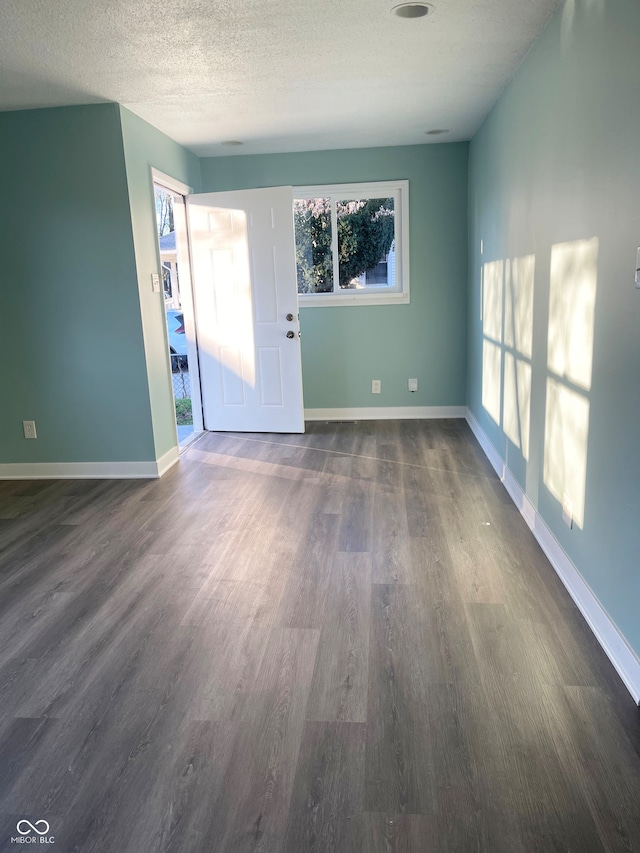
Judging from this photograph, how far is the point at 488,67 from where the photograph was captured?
339 centimetres

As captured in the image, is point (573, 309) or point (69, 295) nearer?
point (573, 309)

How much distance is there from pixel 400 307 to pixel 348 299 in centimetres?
48

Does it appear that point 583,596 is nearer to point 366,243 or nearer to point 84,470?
point 84,470

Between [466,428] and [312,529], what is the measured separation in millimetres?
2482

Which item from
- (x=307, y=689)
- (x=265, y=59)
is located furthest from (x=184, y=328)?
(x=307, y=689)

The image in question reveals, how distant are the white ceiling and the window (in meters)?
0.98

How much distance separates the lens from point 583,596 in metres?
2.39

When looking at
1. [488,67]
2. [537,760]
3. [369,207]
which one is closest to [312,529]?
[537,760]

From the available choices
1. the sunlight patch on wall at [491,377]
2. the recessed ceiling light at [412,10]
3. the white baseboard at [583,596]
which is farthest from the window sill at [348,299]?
the recessed ceiling light at [412,10]

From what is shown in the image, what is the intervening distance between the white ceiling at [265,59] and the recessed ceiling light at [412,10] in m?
0.04

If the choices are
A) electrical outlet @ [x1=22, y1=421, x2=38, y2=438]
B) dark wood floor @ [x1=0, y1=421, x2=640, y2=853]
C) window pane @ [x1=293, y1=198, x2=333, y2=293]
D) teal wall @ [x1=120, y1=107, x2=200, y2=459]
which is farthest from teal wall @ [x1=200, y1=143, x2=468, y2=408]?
electrical outlet @ [x1=22, y1=421, x2=38, y2=438]

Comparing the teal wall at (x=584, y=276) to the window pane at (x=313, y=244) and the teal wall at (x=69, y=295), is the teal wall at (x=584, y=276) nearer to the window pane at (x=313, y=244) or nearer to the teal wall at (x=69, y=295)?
the window pane at (x=313, y=244)

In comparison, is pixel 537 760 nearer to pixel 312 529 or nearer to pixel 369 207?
pixel 312 529

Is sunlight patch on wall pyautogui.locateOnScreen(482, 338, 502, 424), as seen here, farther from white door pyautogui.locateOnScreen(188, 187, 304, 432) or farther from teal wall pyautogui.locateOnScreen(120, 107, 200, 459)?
teal wall pyautogui.locateOnScreen(120, 107, 200, 459)
